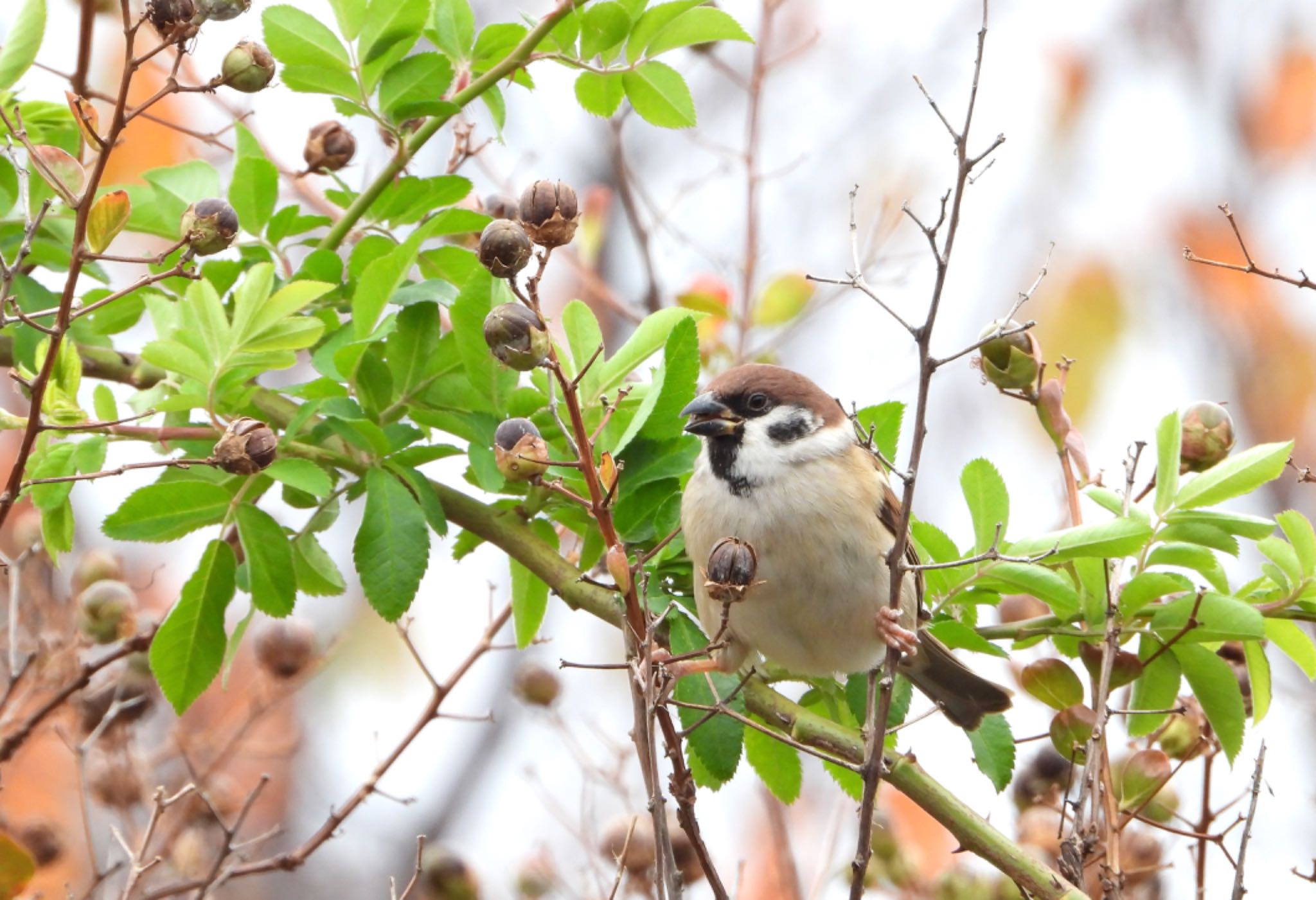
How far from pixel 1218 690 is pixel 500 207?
1.83m

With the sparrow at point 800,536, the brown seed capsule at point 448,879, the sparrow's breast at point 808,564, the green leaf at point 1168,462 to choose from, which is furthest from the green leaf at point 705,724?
the brown seed capsule at point 448,879

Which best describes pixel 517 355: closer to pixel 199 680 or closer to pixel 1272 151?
pixel 199 680

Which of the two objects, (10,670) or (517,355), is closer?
(517,355)

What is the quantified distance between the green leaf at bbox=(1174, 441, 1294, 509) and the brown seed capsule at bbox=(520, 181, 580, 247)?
116 centimetres

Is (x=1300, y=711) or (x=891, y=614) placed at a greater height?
(x=1300, y=711)

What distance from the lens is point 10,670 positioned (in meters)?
2.86

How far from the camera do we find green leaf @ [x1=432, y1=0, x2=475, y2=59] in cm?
279

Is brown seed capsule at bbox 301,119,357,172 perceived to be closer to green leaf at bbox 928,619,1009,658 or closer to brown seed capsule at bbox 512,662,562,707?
brown seed capsule at bbox 512,662,562,707

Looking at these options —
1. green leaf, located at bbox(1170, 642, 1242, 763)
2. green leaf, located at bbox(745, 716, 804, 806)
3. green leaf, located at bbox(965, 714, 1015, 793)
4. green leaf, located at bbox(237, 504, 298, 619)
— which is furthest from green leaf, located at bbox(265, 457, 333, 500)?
green leaf, located at bbox(1170, 642, 1242, 763)

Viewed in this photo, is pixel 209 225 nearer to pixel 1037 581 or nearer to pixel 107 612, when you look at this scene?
pixel 107 612

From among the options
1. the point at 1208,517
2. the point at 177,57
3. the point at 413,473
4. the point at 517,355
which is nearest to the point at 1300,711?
the point at 1208,517

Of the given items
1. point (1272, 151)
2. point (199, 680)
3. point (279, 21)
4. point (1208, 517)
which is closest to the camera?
point (1208, 517)

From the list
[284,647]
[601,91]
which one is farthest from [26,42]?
[284,647]

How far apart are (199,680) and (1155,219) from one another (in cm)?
730
